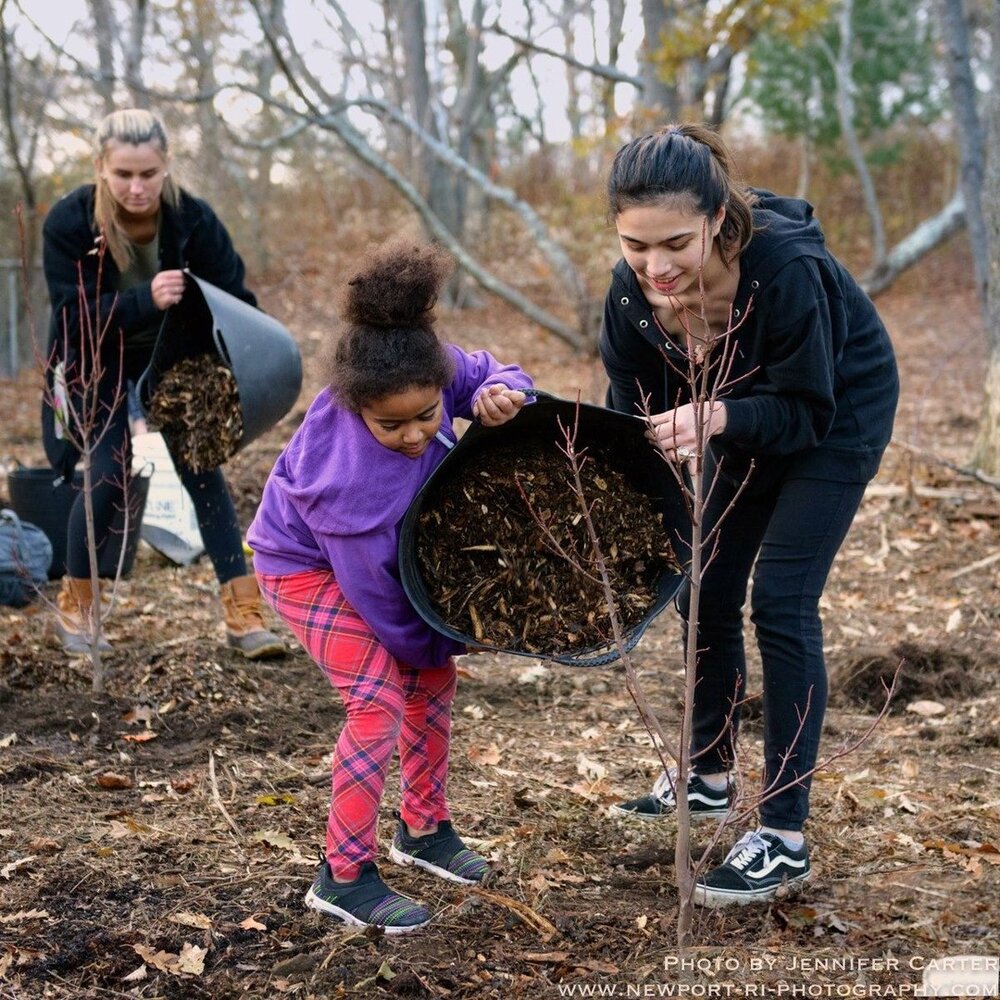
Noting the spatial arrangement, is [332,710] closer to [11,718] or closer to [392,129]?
[11,718]

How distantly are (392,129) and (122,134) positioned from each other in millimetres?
16174

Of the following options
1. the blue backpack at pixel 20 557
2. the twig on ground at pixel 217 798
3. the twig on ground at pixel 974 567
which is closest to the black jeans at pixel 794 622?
the twig on ground at pixel 217 798

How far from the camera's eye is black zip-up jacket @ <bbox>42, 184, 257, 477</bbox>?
4215mm

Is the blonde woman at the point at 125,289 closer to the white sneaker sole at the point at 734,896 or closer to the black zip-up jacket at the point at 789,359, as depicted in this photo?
the black zip-up jacket at the point at 789,359

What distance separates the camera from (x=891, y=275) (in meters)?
13.0

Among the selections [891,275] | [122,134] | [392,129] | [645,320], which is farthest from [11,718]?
[392,129]

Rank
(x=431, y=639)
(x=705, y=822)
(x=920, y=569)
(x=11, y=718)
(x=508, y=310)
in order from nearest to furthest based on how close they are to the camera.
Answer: (x=431, y=639)
(x=705, y=822)
(x=11, y=718)
(x=920, y=569)
(x=508, y=310)

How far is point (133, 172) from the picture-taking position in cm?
407

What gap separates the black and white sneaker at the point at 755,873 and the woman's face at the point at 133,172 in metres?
2.91

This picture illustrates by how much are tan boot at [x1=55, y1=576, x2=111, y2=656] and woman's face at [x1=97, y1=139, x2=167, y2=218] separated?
146cm

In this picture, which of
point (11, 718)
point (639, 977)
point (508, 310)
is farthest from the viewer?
point (508, 310)

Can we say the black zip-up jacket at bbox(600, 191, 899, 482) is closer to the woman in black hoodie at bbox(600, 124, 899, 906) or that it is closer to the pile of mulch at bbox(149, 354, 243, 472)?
the woman in black hoodie at bbox(600, 124, 899, 906)

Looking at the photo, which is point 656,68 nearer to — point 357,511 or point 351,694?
point 357,511

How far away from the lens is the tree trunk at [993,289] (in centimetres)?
629
